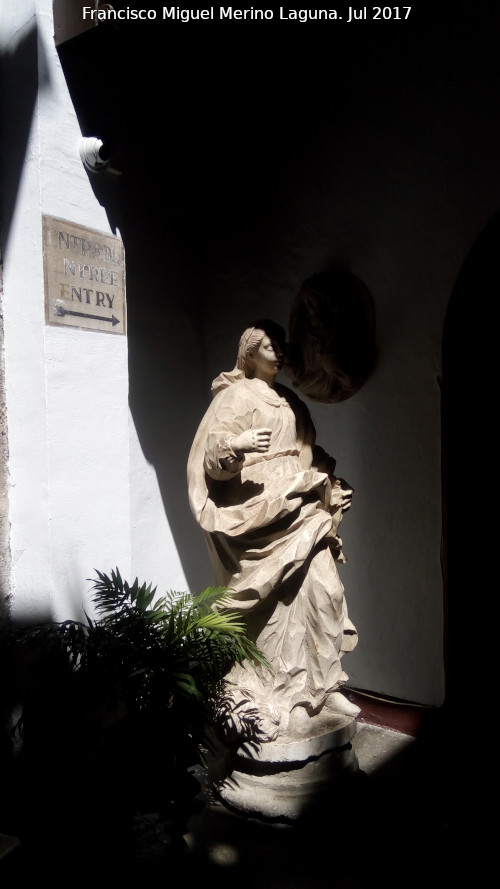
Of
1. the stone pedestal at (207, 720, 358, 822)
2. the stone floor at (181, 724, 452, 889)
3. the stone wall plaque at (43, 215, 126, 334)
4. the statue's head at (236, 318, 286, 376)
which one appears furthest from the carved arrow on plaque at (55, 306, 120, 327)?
the stone floor at (181, 724, 452, 889)

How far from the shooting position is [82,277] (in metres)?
2.89

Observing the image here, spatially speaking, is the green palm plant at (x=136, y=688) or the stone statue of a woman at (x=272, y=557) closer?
the green palm plant at (x=136, y=688)

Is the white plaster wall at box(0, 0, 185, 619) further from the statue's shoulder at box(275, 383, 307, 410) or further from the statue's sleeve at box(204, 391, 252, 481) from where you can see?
the statue's shoulder at box(275, 383, 307, 410)

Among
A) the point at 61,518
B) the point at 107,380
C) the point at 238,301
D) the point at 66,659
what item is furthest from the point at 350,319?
the point at 66,659

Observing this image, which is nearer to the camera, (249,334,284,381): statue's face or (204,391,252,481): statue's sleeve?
(204,391,252,481): statue's sleeve

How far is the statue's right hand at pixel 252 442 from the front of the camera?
2635 mm

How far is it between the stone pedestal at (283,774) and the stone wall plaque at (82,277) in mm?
1739

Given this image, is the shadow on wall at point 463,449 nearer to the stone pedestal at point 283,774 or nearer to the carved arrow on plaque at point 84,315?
the stone pedestal at point 283,774

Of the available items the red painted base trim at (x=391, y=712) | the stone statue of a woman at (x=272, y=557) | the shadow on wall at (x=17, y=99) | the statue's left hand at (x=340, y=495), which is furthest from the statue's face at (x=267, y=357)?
the red painted base trim at (x=391, y=712)

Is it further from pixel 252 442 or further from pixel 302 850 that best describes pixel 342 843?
pixel 252 442

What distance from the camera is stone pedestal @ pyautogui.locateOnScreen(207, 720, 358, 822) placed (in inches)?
105

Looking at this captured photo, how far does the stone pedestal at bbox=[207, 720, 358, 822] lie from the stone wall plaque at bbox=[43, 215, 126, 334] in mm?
1739

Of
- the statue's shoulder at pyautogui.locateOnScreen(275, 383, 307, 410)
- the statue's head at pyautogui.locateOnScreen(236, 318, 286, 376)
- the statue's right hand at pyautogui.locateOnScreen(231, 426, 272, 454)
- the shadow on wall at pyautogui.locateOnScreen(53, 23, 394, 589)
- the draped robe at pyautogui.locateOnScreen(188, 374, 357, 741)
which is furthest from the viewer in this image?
the shadow on wall at pyautogui.locateOnScreen(53, 23, 394, 589)

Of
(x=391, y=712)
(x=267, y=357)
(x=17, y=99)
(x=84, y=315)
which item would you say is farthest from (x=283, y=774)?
(x=17, y=99)
